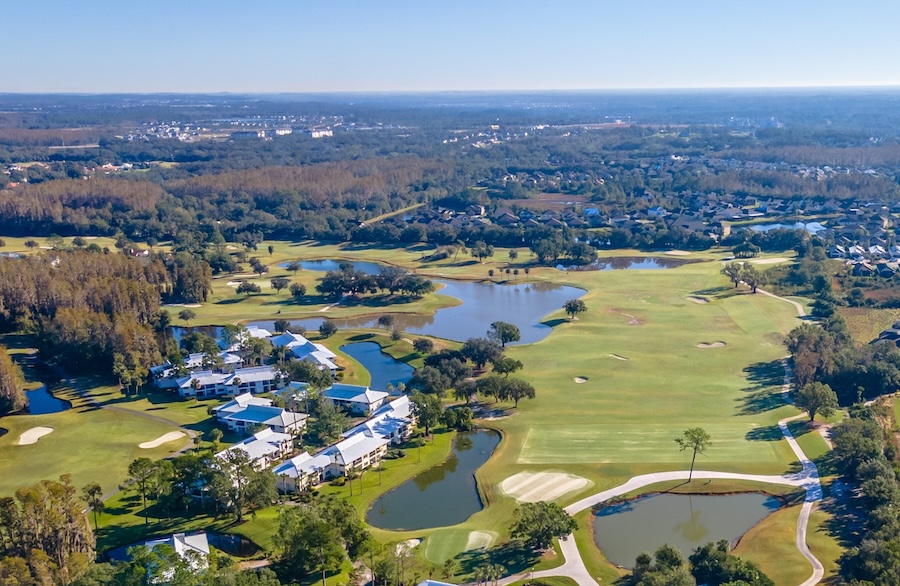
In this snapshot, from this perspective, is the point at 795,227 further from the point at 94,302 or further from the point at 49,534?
the point at 49,534

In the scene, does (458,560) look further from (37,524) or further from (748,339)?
(748,339)

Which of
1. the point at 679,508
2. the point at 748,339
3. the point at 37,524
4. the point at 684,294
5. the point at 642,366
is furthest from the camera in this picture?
the point at 684,294

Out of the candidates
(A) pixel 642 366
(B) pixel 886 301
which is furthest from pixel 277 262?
(B) pixel 886 301

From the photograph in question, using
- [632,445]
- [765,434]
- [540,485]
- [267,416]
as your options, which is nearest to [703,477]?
[632,445]

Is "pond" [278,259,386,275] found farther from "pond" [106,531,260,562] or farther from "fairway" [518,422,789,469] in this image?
"pond" [106,531,260,562]

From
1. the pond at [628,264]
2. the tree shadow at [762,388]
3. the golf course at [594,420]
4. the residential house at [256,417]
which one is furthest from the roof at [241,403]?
the pond at [628,264]

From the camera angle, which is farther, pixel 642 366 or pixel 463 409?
pixel 642 366

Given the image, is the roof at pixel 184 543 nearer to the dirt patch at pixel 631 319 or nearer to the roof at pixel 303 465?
the roof at pixel 303 465
